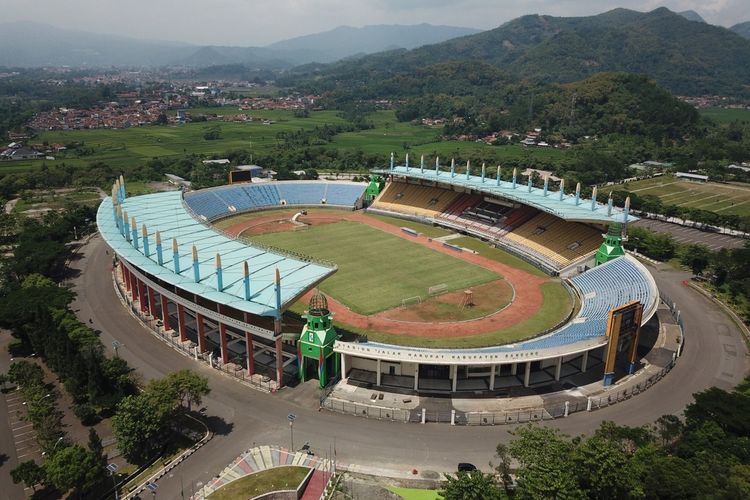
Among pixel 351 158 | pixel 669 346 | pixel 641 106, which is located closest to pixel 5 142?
pixel 351 158

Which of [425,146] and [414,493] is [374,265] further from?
[425,146]

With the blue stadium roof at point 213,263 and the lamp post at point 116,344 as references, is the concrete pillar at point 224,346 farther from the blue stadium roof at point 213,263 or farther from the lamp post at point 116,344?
the lamp post at point 116,344

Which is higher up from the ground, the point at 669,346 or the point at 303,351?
the point at 303,351

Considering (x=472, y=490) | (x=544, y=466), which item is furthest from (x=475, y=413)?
(x=472, y=490)

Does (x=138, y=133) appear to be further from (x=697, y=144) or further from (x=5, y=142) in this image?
(x=697, y=144)

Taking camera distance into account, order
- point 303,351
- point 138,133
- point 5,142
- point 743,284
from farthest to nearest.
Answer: point 138,133 → point 5,142 → point 743,284 → point 303,351

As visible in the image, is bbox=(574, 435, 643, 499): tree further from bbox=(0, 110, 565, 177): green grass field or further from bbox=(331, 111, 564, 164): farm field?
bbox=(331, 111, 564, 164): farm field
